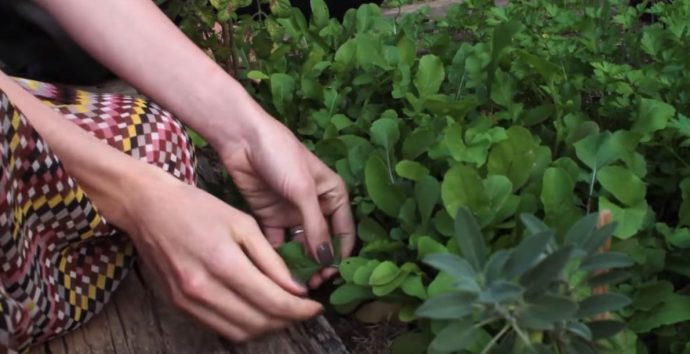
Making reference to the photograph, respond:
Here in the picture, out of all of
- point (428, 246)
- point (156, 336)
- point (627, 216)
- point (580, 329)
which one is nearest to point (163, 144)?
point (156, 336)

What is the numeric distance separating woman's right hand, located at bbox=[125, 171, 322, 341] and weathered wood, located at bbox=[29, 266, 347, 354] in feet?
0.23

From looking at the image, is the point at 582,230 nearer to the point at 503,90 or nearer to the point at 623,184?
the point at 623,184

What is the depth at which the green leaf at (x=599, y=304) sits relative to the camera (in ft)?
2.79

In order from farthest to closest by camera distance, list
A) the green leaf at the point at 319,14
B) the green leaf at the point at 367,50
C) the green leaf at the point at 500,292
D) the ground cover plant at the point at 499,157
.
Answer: the green leaf at the point at 319,14 → the green leaf at the point at 367,50 → the ground cover plant at the point at 499,157 → the green leaf at the point at 500,292

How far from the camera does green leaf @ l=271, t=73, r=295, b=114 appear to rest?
170cm

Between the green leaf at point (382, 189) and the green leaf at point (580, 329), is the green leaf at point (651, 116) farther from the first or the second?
the green leaf at point (580, 329)

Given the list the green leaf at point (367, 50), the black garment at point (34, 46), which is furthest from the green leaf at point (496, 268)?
the black garment at point (34, 46)

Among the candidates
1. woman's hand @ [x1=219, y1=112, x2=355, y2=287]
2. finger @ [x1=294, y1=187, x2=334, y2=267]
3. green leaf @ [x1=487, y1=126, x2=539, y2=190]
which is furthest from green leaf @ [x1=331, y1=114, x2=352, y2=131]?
green leaf @ [x1=487, y1=126, x2=539, y2=190]

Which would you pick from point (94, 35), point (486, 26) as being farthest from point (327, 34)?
point (94, 35)

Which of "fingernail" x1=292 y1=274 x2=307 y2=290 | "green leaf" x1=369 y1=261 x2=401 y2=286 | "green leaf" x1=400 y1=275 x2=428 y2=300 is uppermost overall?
"green leaf" x1=369 y1=261 x2=401 y2=286

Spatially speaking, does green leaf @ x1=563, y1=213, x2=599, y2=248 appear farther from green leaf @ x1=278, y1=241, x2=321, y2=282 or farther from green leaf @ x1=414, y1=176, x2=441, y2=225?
green leaf @ x1=278, y1=241, x2=321, y2=282

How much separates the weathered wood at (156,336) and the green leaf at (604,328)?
49 centimetres

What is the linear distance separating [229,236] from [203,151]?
2.24 feet

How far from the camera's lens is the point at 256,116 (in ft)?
4.84
